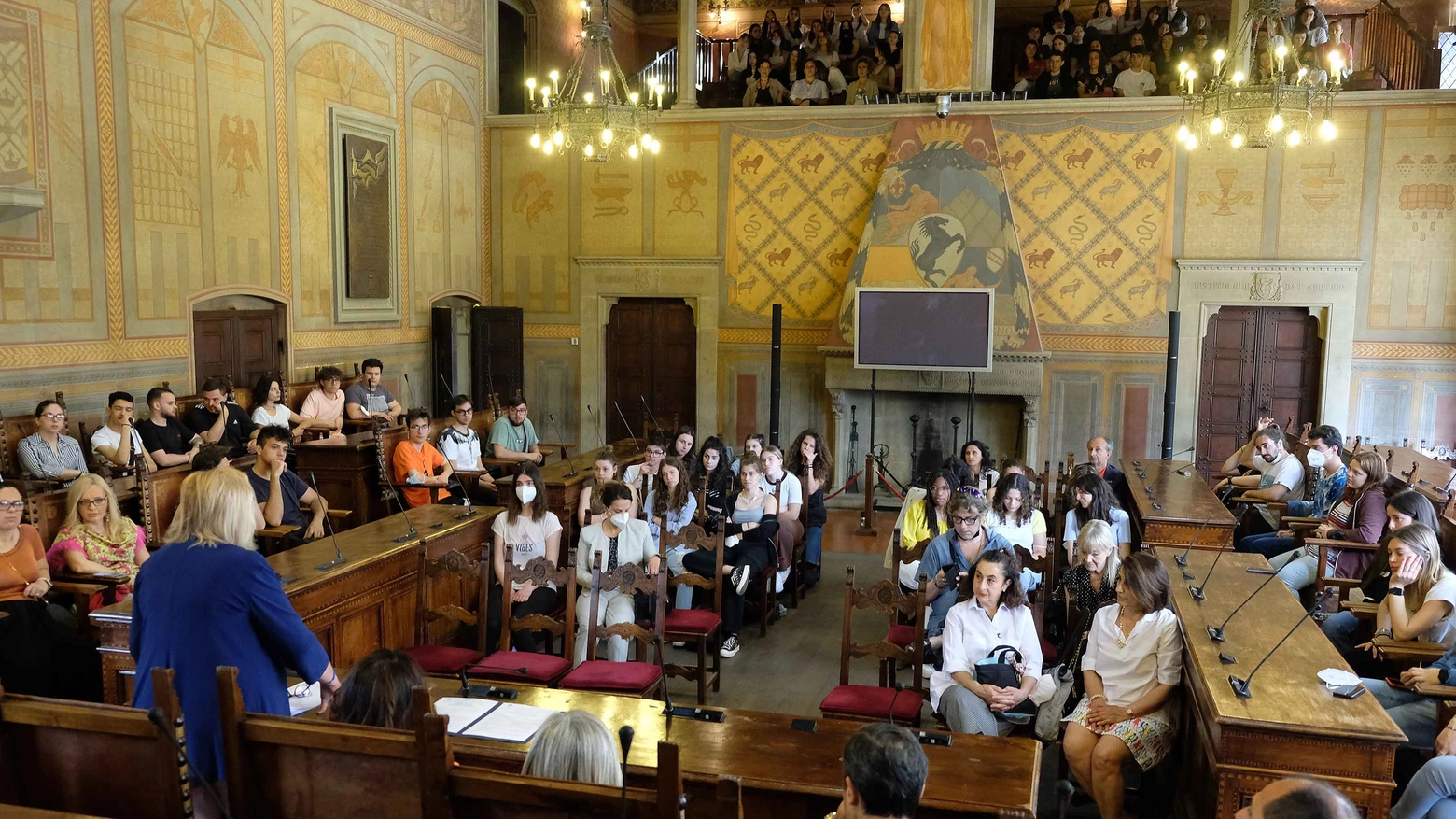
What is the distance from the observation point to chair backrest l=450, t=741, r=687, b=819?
213cm

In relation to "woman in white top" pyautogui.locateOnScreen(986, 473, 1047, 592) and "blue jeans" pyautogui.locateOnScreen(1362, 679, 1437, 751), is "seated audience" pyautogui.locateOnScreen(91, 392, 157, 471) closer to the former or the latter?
"woman in white top" pyautogui.locateOnScreen(986, 473, 1047, 592)

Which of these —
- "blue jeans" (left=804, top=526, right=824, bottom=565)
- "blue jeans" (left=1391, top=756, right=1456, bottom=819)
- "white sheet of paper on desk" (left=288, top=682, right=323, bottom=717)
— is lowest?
"blue jeans" (left=804, top=526, right=824, bottom=565)

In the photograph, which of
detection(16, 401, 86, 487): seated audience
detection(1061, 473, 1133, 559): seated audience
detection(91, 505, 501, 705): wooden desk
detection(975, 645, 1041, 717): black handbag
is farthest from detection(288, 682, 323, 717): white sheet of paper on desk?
detection(16, 401, 86, 487): seated audience

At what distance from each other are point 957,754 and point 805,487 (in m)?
4.71

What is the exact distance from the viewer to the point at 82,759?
2.66 metres

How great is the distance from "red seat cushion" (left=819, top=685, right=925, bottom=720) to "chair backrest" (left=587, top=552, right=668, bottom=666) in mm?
852

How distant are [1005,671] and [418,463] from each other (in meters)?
5.05

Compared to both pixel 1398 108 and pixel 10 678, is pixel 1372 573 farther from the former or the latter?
pixel 1398 108

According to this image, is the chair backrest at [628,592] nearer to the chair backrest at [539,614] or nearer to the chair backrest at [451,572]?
the chair backrest at [539,614]

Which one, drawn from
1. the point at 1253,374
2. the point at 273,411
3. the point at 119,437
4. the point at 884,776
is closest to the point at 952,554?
the point at 884,776

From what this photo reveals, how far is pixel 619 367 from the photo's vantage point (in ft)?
41.6

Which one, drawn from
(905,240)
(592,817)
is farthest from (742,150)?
(592,817)

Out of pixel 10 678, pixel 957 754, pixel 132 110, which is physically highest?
pixel 132 110

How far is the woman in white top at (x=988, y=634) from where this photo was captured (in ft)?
13.9
